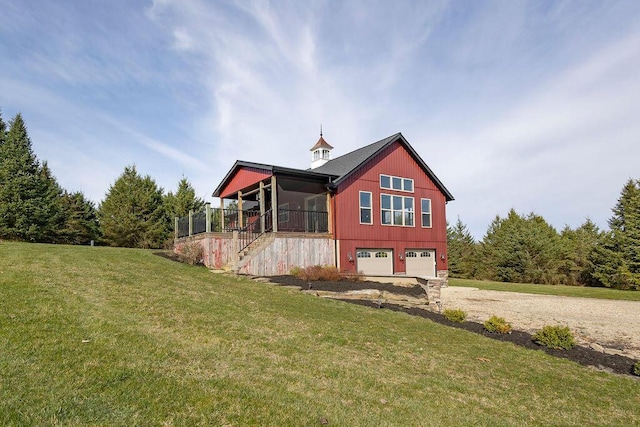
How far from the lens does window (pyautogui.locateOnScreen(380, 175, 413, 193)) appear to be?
18.8m

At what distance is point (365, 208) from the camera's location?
17.9 m

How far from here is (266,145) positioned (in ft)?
84.9

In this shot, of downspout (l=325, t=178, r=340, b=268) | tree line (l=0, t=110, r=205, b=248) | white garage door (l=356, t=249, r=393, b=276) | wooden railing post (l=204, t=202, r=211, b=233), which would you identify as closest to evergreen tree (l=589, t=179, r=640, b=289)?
white garage door (l=356, t=249, r=393, b=276)

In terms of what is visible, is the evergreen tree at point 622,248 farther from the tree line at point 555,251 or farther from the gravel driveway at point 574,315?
the gravel driveway at point 574,315

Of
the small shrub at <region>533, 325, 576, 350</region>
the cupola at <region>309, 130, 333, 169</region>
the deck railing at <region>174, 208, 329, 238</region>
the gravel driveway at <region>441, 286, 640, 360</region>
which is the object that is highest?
the cupola at <region>309, 130, 333, 169</region>

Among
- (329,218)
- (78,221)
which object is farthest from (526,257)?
(78,221)

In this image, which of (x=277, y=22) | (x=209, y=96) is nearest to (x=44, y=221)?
(x=209, y=96)

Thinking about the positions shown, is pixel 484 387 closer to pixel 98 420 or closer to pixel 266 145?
pixel 98 420

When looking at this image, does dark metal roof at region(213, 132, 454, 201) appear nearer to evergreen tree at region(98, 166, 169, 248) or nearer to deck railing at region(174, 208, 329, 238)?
deck railing at region(174, 208, 329, 238)

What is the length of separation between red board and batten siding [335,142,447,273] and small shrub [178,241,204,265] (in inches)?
231

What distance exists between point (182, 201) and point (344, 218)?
20.6 metres

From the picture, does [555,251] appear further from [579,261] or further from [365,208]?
[365,208]

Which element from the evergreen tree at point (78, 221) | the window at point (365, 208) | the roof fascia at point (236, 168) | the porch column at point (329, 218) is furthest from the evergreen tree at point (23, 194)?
the window at point (365, 208)

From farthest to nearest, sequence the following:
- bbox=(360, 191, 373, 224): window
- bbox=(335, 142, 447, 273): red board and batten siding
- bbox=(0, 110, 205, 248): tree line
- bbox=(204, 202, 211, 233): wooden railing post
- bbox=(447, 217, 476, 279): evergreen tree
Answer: bbox=(447, 217, 476, 279): evergreen tree → bbox=(0, 110, 205, 248): tree line → bbox=(360, 191, 373, 224): window → bbox=(335, 142, 447, 273): red board and batten siding → bbox=(204, 202, 211, 233): wooden railing post
